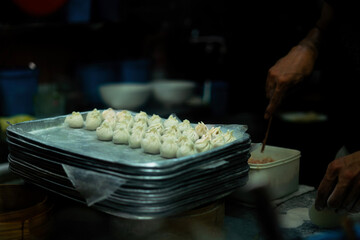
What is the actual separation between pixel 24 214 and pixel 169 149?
23.5 inches

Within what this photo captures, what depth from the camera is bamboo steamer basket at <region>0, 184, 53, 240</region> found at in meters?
1.49

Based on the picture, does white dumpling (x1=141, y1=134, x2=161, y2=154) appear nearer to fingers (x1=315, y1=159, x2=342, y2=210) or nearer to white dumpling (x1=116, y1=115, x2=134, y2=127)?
white dumpling (x1=116, y1=115, x2=134, y2=127)

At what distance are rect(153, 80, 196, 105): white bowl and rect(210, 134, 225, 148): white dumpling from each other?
2686 mm

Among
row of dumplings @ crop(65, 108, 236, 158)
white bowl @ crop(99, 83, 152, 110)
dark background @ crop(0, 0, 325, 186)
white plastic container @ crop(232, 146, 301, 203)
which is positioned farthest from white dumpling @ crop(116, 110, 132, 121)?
dark background @ crop(0, 0, 325, 186)

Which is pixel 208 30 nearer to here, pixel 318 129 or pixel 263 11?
pixel 263 11

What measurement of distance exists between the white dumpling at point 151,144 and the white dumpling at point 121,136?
0.15m

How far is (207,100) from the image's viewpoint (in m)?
5.07

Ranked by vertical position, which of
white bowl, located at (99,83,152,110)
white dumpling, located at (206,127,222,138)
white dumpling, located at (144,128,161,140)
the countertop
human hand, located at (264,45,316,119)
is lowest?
the countertop

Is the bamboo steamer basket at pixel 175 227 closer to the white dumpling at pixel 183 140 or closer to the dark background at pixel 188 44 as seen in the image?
the white dumpling at pixel 183 140

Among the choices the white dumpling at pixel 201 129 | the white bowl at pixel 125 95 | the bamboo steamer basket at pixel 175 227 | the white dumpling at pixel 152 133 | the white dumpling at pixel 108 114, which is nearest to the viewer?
the bamboo steamer basket at pixel 175 227

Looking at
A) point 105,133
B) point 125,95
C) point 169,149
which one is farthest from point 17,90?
point 169,149

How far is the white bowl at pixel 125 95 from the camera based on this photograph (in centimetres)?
415

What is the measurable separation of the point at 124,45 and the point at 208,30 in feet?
3.83

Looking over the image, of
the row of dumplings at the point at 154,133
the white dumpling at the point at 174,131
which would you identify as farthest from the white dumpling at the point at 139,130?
the white dumpling at the point at 174,131
